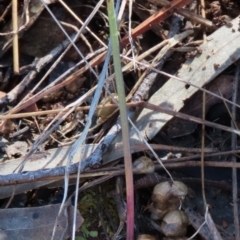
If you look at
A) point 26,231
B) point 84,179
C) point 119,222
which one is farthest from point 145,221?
point 26,231

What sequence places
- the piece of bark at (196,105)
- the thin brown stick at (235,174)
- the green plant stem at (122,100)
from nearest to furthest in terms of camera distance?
1. the green plant stem at (122,100)
2. the thin brown stick at (235,174)
3. the piece of bark at (196,105)

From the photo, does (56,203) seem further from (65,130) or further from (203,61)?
(203,61)

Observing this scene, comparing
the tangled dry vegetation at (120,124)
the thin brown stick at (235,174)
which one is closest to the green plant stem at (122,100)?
the tangled dry vegetation at (120,124)

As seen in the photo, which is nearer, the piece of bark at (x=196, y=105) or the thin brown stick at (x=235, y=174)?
the thin brown stick at (x=235, y=174)

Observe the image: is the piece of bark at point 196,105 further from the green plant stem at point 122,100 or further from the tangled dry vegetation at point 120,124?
the green plant stem at point 122,100

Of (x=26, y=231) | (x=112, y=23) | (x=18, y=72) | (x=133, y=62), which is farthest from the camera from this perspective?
(x=18, y=72)

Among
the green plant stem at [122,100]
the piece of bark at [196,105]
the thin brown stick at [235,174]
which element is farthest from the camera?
the piece of bark at [196,105]

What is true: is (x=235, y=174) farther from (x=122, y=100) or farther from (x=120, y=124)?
(x=122, y=100)

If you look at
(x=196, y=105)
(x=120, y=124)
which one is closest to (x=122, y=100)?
(x=120, y=124)
